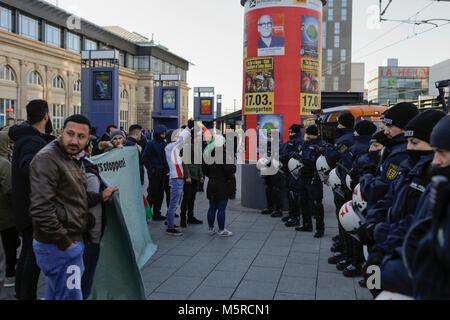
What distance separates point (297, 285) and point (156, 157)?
468 centimetres

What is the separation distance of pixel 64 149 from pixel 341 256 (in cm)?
429

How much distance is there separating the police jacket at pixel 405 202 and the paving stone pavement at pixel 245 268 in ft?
7.13

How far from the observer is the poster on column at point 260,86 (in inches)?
398

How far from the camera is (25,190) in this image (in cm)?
402

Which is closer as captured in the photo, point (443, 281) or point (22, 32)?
point (443, 281)

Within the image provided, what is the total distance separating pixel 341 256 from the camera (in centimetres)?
606

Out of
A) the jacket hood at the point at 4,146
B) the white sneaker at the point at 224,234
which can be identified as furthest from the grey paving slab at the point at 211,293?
the jacket hood at the point at 4,146

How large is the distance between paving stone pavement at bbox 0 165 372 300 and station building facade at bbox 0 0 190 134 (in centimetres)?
2766

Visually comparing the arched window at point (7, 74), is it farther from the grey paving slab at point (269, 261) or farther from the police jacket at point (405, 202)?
the police jacket at point (405, 202)

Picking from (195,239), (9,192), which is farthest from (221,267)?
(9,192)

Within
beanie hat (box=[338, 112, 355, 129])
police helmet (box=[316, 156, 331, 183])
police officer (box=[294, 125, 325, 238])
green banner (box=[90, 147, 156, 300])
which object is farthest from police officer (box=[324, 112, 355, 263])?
green banner (box=[90, 147, 156, 300])

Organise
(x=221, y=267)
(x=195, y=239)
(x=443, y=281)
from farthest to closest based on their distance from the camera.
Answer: (x=195, y=239) → (x=221, y=267) → (x=443, y=281)

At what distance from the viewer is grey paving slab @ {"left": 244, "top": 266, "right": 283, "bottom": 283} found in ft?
17.4

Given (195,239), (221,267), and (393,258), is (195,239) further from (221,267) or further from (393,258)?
(393,258)
